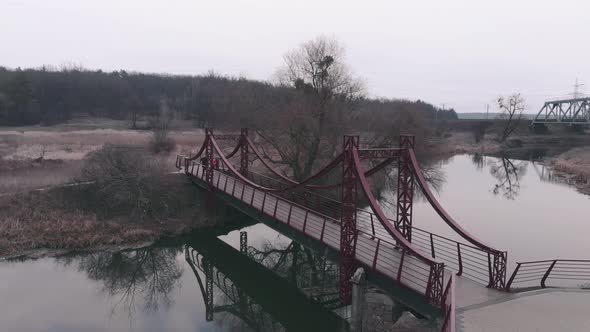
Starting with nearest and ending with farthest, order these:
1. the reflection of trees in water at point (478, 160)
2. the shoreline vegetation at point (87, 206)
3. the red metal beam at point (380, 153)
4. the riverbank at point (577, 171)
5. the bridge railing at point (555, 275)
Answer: the red metal beam at point (380, 153) < the bridge railing at point (555, 275) < the shoreline vegetation at point (87, 206) < the riverbank at point (577, 171) < the reflection of trees in water at point (478, 160)

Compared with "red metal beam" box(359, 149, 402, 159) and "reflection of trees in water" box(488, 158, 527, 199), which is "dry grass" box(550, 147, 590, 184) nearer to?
"reflection of trees in water" box(488, 158, 527, 199)

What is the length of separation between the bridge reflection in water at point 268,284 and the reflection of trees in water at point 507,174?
59.6 ft

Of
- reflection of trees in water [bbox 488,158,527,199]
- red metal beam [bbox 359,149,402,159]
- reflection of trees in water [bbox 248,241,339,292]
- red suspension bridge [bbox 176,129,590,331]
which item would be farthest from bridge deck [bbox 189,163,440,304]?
reflection of trees in water [bbox 488,158,527,199]

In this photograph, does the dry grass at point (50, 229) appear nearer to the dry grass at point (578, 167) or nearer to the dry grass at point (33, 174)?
the dry grass at point (33, 174)

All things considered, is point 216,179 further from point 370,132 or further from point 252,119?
point 370,132

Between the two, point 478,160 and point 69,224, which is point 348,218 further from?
point 478,160

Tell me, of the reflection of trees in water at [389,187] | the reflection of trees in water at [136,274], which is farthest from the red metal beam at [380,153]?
the reflection of trees in water at [389,187]

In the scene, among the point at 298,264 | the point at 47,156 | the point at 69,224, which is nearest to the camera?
the point at 298,264

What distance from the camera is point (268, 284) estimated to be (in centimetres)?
1591

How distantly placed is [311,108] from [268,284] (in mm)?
10836

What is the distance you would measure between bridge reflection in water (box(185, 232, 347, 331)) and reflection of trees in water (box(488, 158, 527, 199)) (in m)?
18.2

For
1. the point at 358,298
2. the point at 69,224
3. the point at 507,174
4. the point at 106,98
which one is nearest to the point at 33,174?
the point at 69,224

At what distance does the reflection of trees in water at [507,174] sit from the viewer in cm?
3095

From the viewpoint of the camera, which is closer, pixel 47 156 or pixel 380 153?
pixel 380 153
